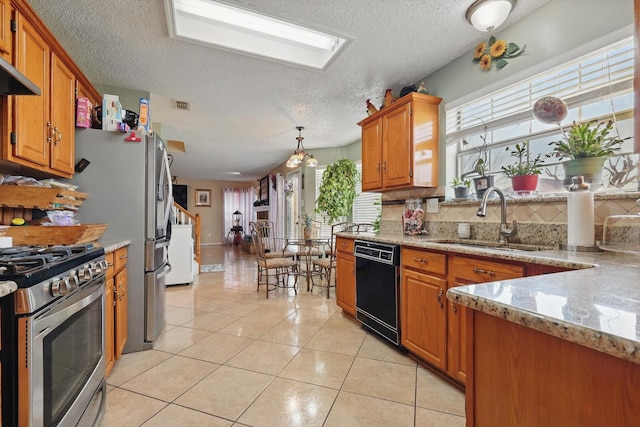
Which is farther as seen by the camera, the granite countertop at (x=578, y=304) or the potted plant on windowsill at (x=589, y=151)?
the potted plant on windowsill at (x=589, y=151)

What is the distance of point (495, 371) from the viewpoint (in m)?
0.73

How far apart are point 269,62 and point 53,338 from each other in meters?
2.44

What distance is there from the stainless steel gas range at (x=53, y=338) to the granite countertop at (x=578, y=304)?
4.18ft

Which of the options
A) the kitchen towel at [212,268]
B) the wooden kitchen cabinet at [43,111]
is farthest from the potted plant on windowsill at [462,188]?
the kitchen towel at [212,268]

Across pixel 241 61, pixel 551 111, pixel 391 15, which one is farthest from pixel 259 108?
pixel 551 111

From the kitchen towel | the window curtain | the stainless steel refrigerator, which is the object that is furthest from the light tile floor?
the window curtain

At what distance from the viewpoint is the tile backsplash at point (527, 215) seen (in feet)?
5.23

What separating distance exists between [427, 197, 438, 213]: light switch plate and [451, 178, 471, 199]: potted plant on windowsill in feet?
0.70

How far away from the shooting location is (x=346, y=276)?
3021mm

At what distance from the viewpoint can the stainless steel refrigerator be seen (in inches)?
89.1

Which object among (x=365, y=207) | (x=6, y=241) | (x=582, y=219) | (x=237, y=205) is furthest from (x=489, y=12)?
(x=237, y=205)

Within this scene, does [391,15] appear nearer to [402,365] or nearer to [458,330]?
[458,330]

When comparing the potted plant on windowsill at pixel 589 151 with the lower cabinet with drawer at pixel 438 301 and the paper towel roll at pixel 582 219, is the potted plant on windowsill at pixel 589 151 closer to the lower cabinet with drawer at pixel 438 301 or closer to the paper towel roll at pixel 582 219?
the paper towel roll at pixel 582 219

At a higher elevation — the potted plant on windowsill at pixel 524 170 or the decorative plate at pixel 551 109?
the decorative plate at pixel 551 109
